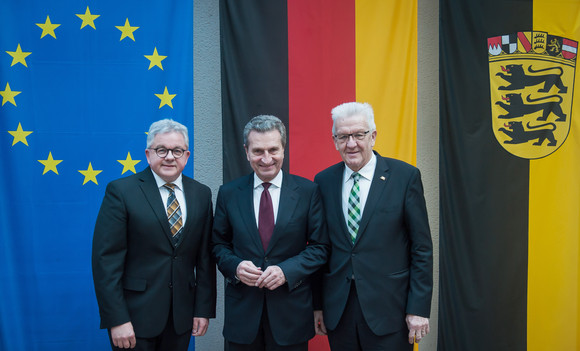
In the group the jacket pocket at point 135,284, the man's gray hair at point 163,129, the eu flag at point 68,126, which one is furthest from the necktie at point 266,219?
the eu flag at point 68,126

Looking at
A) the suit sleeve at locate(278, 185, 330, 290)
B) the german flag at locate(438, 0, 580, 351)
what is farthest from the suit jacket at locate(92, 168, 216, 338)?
the german flag at locate(438, 0, 580, 351)

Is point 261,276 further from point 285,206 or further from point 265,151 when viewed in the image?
point 265,151

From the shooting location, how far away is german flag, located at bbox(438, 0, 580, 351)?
286cm

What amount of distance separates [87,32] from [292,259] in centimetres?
226

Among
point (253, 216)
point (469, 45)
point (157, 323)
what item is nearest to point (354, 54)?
point (469, 45)

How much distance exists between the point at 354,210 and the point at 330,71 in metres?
1.37

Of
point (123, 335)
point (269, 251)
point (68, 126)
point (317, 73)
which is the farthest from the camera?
point (317, 73)

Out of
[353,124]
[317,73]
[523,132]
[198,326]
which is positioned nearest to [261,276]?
[198,326]

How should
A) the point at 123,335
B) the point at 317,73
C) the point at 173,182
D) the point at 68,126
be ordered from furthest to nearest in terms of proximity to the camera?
1. the point at 317,73
2. the point at 68,126
3. the point at 173,182
4. the point at 123,335

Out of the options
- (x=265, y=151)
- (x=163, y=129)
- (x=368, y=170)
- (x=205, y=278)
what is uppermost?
(x=163, y=129)

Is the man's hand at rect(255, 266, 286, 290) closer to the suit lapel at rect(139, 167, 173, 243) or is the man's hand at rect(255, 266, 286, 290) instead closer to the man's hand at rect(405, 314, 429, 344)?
the suit lapel at rect(139, 167, 173, 243)

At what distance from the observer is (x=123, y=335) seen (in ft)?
5.65

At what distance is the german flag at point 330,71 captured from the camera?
9.15 ft

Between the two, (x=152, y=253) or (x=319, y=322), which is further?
(x=319, y=322)
